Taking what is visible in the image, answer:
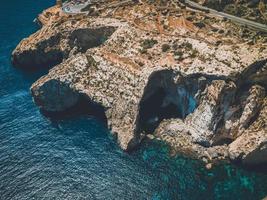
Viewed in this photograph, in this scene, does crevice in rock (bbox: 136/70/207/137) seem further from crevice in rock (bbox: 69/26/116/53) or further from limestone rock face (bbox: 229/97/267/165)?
crevice in rock (bbox: 69/26/116/53)


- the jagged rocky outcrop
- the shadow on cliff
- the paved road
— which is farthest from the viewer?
the paved road

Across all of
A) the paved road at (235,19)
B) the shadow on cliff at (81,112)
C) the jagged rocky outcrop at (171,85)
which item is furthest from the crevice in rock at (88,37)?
the paved road at (235,19)

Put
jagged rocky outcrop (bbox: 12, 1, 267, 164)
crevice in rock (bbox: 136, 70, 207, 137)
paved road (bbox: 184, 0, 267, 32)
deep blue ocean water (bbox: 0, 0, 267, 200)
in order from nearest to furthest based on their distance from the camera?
deep blue ocean water (bbox: 0, 0, 267, 200) → jagged rocky outcrop (bbox: 12, 1, 267, 164) → crevice in rock (bbox: 136, 70, 207, 137) → paved road (bbox: 184, 0, 267, 32)

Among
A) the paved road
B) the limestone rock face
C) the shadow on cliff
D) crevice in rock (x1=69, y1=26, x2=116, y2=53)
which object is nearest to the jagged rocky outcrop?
the limestone rock face

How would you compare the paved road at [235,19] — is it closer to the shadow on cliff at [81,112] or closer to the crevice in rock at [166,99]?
the crevice in rock at [166,99]

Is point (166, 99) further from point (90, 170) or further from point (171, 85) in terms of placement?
point (90, 170)

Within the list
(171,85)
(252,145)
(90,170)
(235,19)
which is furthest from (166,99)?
(235,19)
